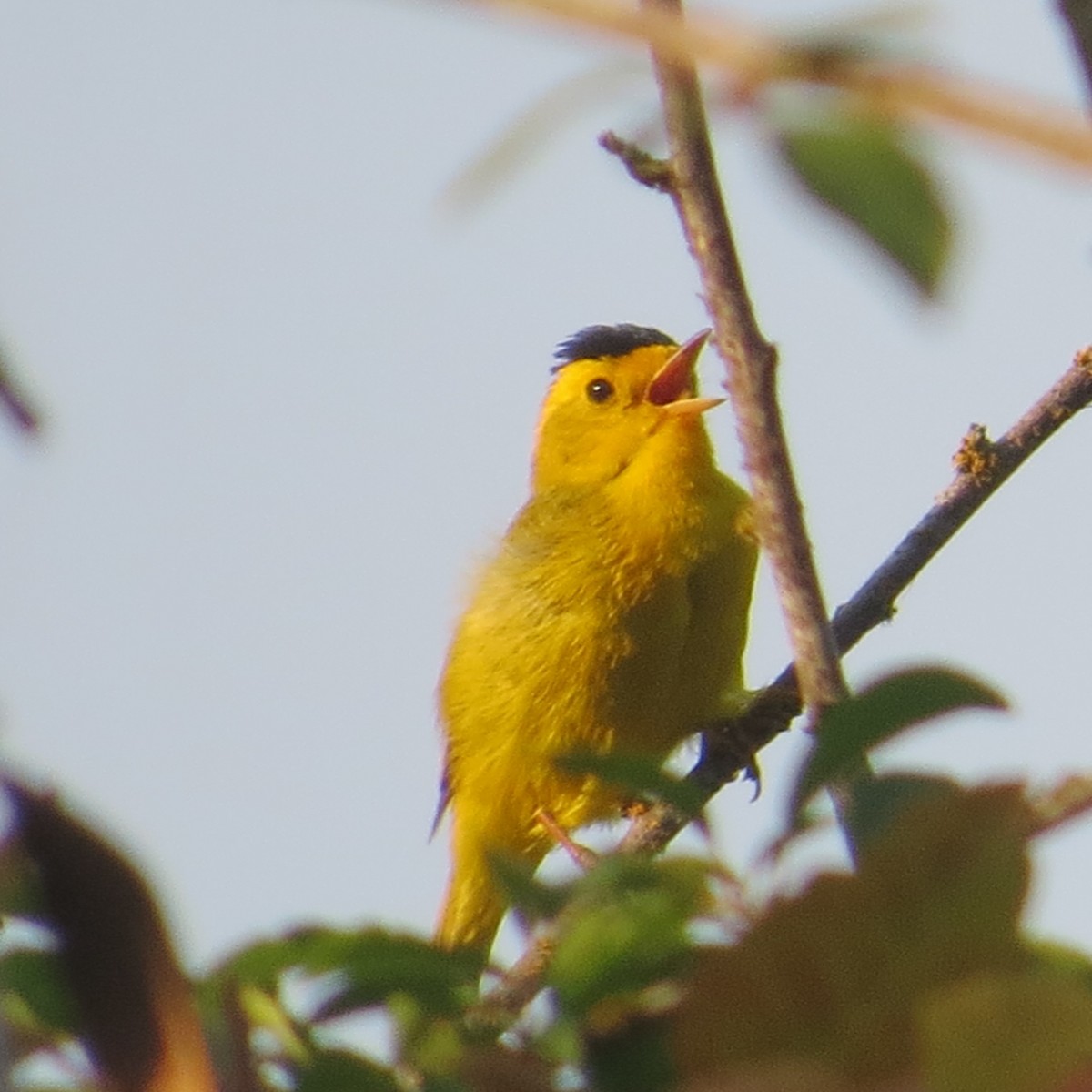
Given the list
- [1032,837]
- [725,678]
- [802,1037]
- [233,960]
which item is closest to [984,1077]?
[802,1037]

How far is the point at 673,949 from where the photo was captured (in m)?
0.97

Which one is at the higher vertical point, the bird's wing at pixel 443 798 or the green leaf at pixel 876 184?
the bird's wing at pixel 443 798

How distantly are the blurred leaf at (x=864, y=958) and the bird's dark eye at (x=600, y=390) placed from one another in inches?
206

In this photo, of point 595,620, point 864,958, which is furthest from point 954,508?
point 595,620

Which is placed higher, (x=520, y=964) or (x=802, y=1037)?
(x=520, y=964)

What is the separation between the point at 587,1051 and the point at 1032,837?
0.24 m

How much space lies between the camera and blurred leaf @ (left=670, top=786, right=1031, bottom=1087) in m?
0.69

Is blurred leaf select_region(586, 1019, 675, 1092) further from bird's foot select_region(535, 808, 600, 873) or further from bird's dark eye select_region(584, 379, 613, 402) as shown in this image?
bird's dark eye select_region(584, 379, 613, 402)

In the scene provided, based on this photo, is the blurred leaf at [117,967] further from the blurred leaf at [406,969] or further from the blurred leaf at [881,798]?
the blurred leaf at [881,798]

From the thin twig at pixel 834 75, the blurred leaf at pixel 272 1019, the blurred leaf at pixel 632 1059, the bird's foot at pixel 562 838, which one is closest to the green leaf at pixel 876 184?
the thin twig at pixel 834 75

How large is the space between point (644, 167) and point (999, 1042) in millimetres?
1120

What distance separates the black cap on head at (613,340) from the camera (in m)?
6.18

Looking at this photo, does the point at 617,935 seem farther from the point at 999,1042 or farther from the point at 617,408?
the point at 617,408

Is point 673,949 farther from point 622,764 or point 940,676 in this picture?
point 940,676
